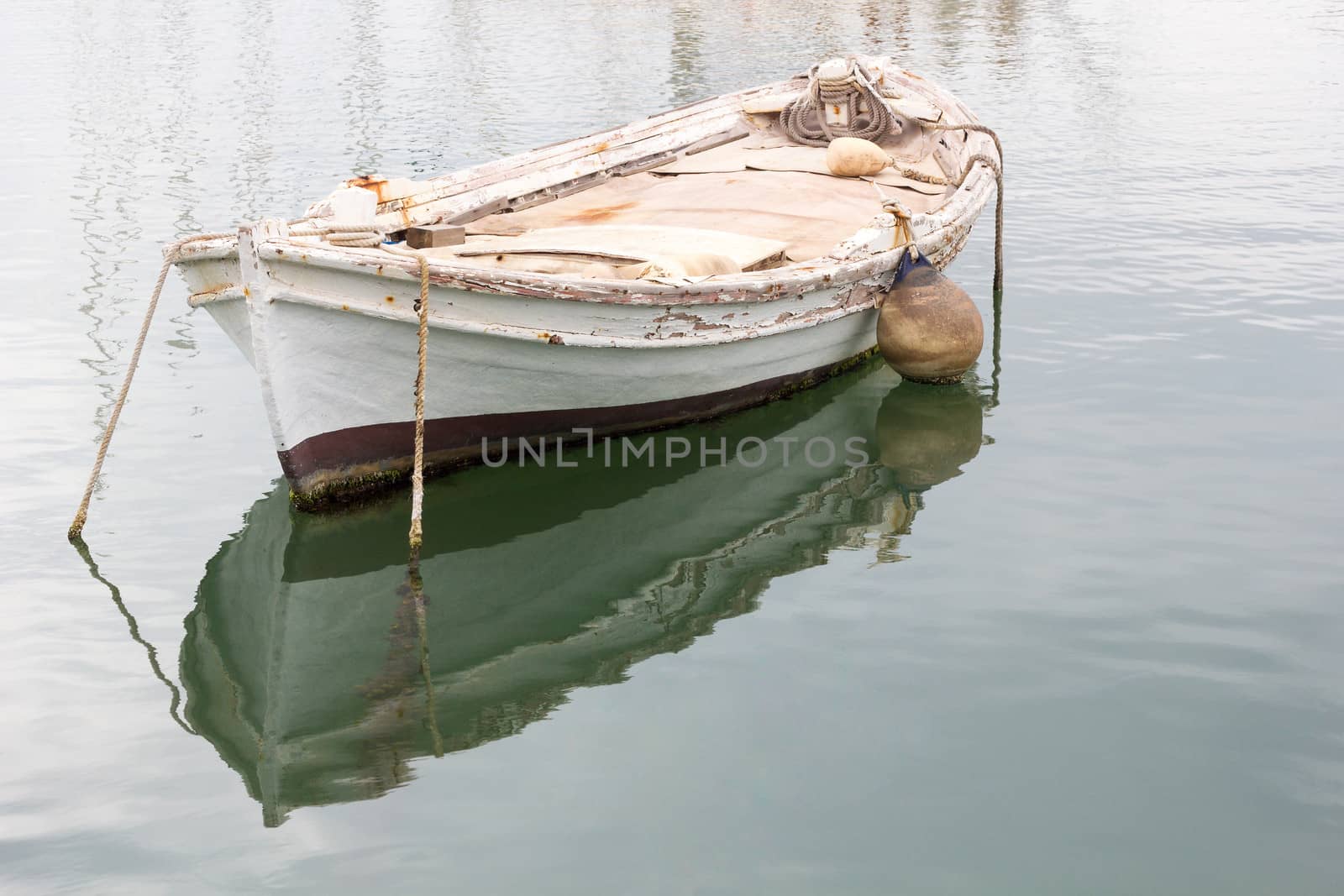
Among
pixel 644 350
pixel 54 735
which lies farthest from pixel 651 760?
pixel 644 350

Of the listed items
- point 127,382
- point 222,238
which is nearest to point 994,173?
point 222,238

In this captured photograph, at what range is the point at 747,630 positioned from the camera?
18.5ft

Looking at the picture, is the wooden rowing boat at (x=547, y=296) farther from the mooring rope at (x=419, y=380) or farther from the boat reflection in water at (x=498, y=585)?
the boat reflection in water at (x=498, y=585)

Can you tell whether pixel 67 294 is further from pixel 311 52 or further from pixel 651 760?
pixel 311 52

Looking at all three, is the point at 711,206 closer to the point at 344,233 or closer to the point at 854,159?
the point at 854,159

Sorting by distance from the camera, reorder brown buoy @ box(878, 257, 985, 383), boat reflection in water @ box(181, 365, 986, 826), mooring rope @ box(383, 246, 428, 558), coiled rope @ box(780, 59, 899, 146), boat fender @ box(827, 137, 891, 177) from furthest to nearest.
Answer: coiled rope @ box(780, 59, 899, 146) → boat fender @ box(827, 137, 891, 177) → brown buoy @ box(878, 257, 985, 383) → mooring rope @ box(383, 246, 428, 558) → boat reflection in water @ box(181, 365, 986, 826)

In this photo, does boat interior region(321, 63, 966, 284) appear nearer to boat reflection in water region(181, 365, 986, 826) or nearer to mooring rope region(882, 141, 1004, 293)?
mooring rope region(882, 141, 1004, 293)

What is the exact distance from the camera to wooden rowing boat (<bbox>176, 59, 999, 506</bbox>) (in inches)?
233

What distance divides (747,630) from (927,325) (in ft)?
10.6

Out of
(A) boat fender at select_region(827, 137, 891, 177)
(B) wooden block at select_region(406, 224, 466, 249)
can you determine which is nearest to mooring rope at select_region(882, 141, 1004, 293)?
(A) boat fender at select_region(827, 137, 891, 177)

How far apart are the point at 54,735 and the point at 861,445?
16.3ft

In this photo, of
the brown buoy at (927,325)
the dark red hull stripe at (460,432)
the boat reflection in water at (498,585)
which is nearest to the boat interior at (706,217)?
the brown buoy at (927,325)

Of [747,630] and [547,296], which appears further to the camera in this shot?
[547,296]

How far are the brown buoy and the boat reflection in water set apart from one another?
0.40 metres
